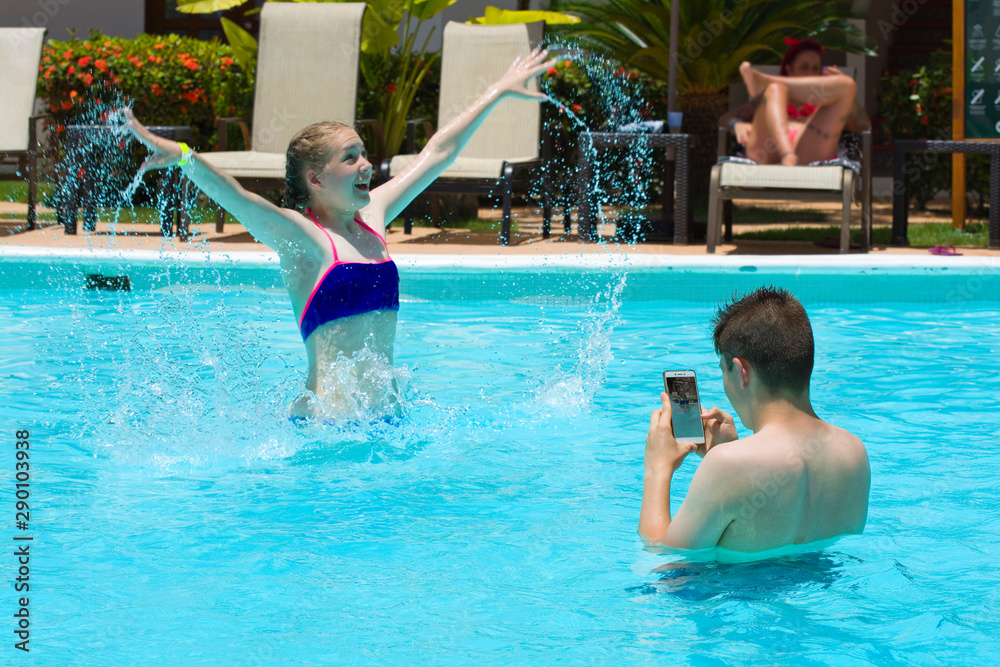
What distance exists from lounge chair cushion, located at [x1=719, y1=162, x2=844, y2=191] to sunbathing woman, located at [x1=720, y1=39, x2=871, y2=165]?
427 mm

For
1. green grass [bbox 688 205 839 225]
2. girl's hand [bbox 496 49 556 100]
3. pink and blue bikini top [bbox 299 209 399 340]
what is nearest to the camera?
pink and blue bikini top [bbox 299 209 399 340]

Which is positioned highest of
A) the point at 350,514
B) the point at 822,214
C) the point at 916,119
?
the point at 916,119

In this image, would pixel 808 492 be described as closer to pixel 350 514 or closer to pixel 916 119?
pixel 350 514

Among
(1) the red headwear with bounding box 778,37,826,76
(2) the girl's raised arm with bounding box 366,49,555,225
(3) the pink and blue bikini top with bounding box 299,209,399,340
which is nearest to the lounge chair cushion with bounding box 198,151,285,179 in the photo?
(1) the red headwear with bounding box 778,37,826,76

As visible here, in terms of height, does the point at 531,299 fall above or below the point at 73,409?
above

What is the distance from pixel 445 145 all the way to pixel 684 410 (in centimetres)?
201

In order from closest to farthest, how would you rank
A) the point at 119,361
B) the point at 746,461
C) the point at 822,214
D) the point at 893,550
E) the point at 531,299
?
the point at 746,461 → the point at 893,550 → the point at 119,361 → the point at 531,299 → the point at 822,214

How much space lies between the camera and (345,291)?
4141 millimetres

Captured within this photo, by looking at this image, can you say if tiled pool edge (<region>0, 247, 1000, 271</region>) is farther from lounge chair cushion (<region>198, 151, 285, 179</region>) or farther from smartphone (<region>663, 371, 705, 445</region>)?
smartphone (<region>663, 371, 705, 445</region>)

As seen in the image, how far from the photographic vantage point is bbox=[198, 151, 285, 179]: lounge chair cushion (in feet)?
29.0

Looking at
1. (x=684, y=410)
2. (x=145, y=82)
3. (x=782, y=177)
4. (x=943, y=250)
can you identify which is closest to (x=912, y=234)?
(x=943, y=250)

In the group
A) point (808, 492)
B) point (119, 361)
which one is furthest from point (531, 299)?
point (808, 492)

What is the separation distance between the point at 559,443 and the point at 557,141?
6.91m

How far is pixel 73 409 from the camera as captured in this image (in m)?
5.12
